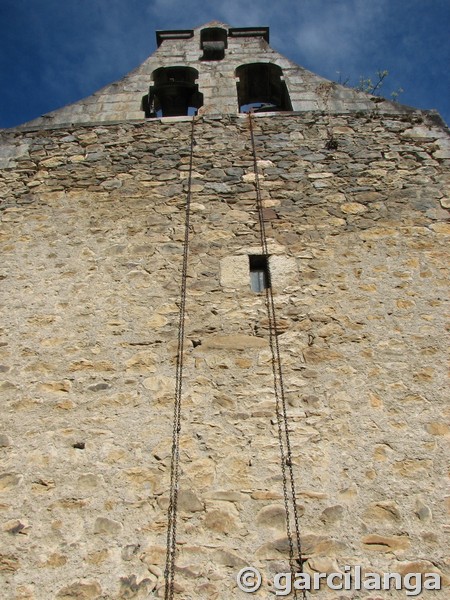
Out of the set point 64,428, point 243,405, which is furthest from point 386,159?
point 64,428

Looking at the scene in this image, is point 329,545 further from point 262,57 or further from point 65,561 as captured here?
point 262,57

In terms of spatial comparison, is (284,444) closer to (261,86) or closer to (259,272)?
(259,272)

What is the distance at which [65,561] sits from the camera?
111 inches

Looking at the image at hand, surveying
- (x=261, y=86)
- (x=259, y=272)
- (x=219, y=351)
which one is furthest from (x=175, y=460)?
(x=261, y=86)

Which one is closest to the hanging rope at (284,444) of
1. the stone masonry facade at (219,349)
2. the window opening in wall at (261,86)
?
the stone masonry facade at (219,349)

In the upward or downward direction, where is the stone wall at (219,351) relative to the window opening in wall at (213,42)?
downward

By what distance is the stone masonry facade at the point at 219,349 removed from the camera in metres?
2.87

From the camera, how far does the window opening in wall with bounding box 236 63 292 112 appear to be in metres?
6.20

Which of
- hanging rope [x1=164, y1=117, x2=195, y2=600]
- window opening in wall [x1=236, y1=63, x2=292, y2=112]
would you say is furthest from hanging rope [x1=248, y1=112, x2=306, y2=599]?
window opening in wall [x1=236, y1=63, x2=292, y2=112]

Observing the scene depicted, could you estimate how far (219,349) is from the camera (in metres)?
3.68

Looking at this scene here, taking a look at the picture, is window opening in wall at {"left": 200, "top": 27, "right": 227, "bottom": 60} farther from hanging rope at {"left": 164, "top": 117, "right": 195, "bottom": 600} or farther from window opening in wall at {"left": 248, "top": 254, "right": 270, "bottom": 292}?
window opening in wall at {"left": 248, "top": 254, "right": 270, "bottom": 292}

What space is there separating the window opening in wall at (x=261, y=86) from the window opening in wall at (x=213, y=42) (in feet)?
1.21

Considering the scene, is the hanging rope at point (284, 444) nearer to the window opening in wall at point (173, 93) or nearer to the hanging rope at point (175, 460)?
the hanging rope at point (175, 460)

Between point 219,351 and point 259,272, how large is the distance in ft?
2.84
